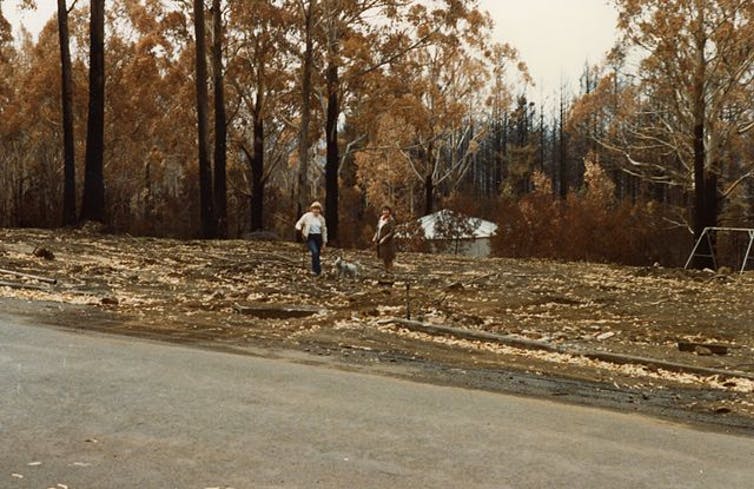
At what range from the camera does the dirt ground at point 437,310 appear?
952cm

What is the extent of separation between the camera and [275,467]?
5285mm

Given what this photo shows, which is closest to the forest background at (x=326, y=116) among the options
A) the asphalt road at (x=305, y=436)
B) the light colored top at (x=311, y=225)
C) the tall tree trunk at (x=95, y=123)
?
the tall tree trunk at (x=95, y=123)

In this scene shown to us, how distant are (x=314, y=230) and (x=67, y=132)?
14.8 meters

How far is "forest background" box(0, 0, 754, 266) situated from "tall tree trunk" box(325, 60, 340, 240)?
0.32ft

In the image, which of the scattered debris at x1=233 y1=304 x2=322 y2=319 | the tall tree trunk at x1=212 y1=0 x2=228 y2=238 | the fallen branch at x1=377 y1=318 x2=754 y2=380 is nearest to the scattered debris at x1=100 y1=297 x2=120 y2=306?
the scattered debris at x1=233 y1=304 x2=322 y2=319

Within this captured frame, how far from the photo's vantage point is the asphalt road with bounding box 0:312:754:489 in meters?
5.18

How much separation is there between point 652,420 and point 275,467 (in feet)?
12.8

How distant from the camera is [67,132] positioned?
2919 centimetres

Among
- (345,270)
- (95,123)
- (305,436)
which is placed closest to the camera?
(305,436)

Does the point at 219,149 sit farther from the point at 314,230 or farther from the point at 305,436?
the point at 305,436

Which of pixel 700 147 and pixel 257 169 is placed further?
pixel 257 169

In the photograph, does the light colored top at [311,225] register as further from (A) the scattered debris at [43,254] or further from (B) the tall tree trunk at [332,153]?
(B) the tall tree trunk at [332,153]

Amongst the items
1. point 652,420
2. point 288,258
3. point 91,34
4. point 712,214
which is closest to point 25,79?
point 91,34

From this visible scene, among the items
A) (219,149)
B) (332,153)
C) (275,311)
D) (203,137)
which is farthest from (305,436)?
(332,153)
